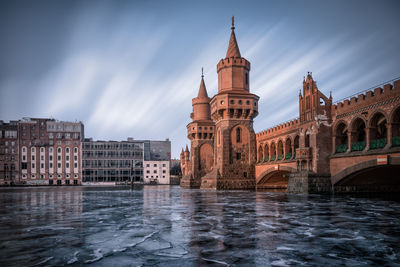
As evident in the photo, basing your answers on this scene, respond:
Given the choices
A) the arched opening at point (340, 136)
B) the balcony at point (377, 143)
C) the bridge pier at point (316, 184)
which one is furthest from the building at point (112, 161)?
the balcony at point (377, 143)

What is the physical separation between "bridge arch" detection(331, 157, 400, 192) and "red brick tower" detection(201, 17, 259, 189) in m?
18.8

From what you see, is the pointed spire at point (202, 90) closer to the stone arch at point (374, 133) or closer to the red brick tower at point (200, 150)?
the red brick tower at point (200, 150)

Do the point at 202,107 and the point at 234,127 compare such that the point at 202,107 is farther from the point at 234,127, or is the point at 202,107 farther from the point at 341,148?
the point at 341,148

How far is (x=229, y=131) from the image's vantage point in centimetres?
5116

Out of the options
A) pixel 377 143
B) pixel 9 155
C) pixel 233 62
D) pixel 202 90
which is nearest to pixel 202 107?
pixel 202 90

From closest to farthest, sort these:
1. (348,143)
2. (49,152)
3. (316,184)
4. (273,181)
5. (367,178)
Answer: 1. (348,143)
2. (367,178)
3. (316,184)
4. (273,181)
5. (49,152)

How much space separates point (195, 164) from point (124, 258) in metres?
58.9

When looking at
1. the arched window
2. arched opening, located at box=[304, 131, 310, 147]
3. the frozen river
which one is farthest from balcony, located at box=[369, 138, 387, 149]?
the arched window

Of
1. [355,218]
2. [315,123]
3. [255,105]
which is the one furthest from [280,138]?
[355,218]

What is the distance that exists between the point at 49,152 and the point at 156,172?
3429 centimetres

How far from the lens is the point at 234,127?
51.7 meters

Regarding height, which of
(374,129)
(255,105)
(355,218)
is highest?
(255,105)

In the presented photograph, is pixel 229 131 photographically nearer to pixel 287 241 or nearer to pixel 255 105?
pixel 255 105

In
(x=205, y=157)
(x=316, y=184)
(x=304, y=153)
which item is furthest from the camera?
(x=205, y=157)
